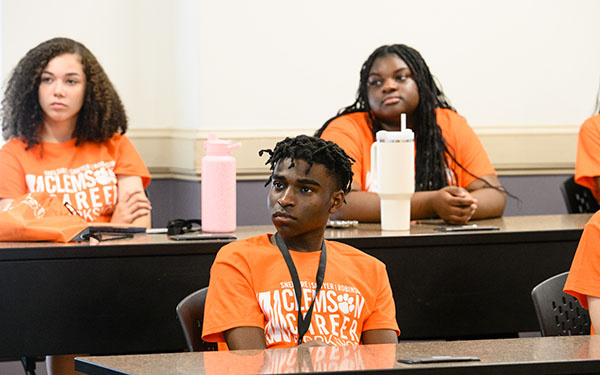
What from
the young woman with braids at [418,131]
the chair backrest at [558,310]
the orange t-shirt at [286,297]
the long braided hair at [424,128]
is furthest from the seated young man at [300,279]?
the long braided hair at [424,128]

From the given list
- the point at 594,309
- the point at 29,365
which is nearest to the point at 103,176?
the point at 29,365

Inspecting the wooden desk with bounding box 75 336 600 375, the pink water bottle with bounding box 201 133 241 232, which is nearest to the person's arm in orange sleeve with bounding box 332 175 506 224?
the pink water bottle with bounding box 201 133 241 232

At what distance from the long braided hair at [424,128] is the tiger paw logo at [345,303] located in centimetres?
122

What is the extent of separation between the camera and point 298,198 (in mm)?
1954

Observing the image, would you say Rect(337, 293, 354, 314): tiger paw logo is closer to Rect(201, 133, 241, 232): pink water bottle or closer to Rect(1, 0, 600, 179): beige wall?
Rect(201, 133, 241, 232): pink water bottle

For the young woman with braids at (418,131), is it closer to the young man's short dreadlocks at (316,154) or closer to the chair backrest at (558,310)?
the chair backrest at (558,310)

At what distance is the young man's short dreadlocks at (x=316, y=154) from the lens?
197 cm

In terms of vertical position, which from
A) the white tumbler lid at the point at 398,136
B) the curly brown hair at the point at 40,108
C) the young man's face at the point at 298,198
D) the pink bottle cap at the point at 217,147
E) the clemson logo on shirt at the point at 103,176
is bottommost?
the clemson logo on shirt at the point at 103,176

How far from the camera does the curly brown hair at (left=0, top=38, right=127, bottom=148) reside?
3.01 metres

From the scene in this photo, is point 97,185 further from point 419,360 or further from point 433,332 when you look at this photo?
point 419,360

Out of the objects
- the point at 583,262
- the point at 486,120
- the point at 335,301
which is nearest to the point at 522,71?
the point at 486,120

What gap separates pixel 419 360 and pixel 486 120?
2.98 m

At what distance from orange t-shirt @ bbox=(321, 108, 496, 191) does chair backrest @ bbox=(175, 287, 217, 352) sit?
111 centimetres

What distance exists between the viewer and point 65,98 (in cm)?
304
